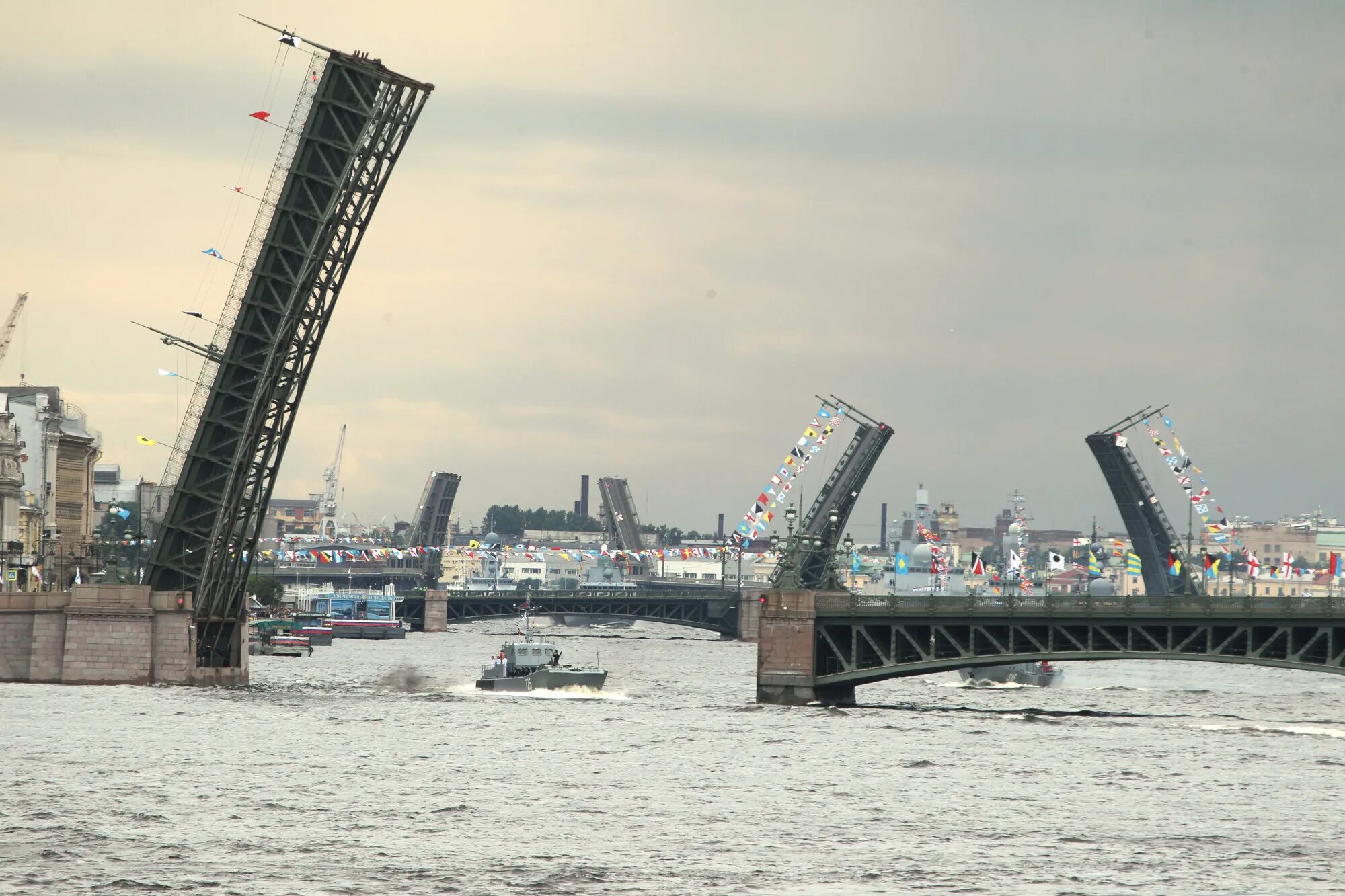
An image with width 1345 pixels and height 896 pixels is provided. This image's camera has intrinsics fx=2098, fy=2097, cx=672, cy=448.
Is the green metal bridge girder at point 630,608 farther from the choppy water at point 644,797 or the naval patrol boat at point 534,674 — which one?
the choppy water at point 644,797

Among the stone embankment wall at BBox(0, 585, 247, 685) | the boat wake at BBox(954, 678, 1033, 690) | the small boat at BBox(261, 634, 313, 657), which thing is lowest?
the boat wake at BBox(954, 678, 1033, 690)

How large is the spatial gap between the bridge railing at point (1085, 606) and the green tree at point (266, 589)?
9538 centimetres

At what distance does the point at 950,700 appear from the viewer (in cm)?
7388

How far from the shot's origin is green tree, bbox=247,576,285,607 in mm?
150375

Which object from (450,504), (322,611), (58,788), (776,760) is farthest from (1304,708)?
(450,504)

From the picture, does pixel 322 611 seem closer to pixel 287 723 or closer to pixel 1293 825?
pixel 287 723

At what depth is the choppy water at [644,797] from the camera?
28.9 meters

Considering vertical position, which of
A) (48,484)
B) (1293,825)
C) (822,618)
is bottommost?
(1293,825)

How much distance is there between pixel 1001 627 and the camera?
5641 centimetres

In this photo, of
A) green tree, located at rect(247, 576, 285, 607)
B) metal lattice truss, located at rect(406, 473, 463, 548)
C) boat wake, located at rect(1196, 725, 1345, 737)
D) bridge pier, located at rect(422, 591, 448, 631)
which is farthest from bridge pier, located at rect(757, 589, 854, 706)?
metal lattice truss, located at rect(406, 473, 463, 548)

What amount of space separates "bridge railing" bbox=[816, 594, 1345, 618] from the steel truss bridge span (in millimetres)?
→ 36

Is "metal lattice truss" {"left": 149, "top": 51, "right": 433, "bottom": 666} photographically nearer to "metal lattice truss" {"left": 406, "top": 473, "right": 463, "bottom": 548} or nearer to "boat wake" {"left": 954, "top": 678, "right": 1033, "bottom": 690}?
"boat wake" {"left": 954, "top": 678, "right": 1033, "bottom": 690}

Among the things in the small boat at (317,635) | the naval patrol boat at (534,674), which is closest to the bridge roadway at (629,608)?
the small boat at (317,635)

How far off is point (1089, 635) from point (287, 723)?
21047 mm
